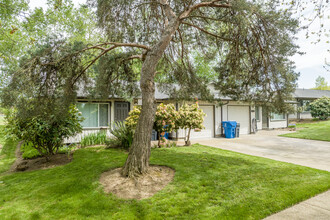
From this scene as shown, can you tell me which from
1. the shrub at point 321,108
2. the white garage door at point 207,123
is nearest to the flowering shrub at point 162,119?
the white garage door at point 207,123

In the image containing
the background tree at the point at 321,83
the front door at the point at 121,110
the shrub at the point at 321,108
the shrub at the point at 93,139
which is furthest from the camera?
the background tree at the point at 321,83

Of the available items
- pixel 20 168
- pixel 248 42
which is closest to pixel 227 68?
pixel 248 42

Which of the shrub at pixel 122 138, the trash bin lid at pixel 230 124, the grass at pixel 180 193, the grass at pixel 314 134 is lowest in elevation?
the grass at pixel 180 193

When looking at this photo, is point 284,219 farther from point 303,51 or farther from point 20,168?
point 20,168

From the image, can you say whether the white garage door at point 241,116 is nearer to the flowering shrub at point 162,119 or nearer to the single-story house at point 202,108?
the single-story house at point 202,108

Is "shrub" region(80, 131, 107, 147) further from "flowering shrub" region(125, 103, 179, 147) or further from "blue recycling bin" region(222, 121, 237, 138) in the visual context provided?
"blue recycling bin" region(222, 121, 237, 138)

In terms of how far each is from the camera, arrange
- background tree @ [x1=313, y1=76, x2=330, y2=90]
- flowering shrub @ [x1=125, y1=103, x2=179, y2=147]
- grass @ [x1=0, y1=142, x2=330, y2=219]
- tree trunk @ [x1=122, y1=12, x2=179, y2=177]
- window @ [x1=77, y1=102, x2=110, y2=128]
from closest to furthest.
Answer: grass @ [x1=0, y1=142, x2=330, y2=219] < tree trunk @ [x1=122, y1=12, x2=179, y2=177] < flowering shrub @ [x1=125, y1=103, x2=179, y2=147] < window @ [x1=77, y1=102, x2=110, y2=128] < background tree @ [x1=313, y1=76, x2=330, y2=90]

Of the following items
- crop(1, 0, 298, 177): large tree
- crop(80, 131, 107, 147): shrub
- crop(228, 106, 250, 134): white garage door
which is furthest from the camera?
crop(228, 106, 250, 134): white garage door

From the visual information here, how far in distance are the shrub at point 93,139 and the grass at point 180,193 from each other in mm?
3540

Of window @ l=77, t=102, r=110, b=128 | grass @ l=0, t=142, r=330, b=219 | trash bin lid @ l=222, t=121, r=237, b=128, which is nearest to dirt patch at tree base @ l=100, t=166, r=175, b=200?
grass @ l=0, t=142, r=330, b=219

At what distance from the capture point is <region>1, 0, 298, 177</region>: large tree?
486 centimetres

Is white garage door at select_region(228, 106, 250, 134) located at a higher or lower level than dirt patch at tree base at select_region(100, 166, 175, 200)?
higher

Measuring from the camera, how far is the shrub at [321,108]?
73.2 feet

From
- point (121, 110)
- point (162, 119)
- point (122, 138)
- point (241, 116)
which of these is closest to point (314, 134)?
point (241, 116)
